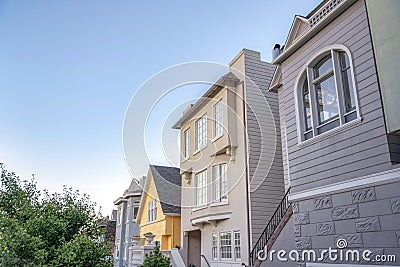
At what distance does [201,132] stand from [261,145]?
3745mm

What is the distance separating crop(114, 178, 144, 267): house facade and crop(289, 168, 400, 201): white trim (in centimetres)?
1902

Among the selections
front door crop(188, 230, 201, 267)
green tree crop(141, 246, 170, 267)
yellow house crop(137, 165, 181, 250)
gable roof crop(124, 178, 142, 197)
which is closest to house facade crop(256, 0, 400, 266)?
green tree crop(141, 246, 170, 267)

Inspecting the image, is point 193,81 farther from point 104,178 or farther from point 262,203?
point 104,178

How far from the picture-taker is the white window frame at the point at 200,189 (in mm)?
15273

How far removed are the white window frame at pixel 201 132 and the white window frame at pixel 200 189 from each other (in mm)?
1299

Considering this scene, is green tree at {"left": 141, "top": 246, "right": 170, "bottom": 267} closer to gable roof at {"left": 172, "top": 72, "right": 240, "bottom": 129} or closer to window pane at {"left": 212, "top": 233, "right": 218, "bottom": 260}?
window pane at {"left": 212, "top": 233, "right": 218, "bottom": 260}

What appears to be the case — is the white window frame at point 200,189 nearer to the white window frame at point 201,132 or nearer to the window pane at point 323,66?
the white window frame at point 201,132

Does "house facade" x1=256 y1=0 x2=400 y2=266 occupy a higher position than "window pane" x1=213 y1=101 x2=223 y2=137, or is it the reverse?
"window pane" x1=213 y1=101 x2=223 y2=137

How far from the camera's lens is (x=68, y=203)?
290 inches

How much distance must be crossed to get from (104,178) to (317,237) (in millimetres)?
12142

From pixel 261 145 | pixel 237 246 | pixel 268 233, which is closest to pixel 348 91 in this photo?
pixel 268 233

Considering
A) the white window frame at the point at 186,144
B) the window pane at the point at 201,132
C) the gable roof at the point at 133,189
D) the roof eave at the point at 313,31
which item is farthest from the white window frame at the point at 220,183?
the gable roof at the point at 133,189

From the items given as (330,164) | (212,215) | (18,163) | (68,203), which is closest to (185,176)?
(212,215)

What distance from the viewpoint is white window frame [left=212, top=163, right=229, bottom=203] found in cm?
1370
